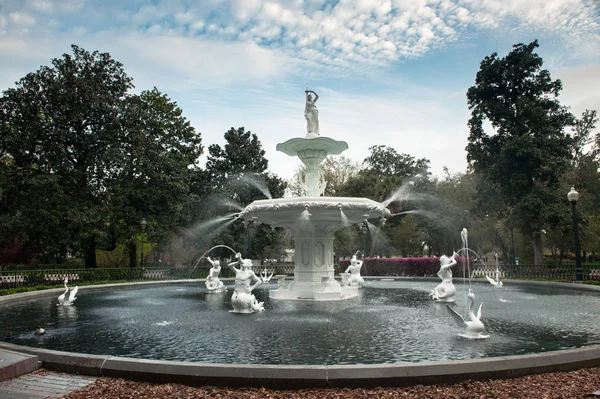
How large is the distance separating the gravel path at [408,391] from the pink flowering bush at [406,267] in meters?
22.4

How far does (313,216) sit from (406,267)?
16192 millimetres

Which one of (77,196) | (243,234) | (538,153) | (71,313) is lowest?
(71,313)

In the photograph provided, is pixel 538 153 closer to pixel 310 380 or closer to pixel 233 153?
pixel 233 153

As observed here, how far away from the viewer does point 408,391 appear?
536 centimetres

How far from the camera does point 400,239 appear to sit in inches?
1766

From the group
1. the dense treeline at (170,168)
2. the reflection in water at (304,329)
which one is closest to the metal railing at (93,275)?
the dense treeline at (170,168)

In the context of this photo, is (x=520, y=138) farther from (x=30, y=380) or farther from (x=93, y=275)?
(x=30, y=380)

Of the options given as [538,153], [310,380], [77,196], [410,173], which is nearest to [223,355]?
[310,380]

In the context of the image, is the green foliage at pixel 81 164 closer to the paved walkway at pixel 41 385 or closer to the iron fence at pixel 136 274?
the iron fence at pixel 136 274

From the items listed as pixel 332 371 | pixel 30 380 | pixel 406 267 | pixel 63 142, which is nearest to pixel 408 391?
pixel 332 371

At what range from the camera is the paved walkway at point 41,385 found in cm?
543

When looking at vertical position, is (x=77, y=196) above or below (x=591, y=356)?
above

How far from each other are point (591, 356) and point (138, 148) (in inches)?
1054

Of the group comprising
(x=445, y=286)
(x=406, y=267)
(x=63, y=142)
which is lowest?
(x=406, y=267)
